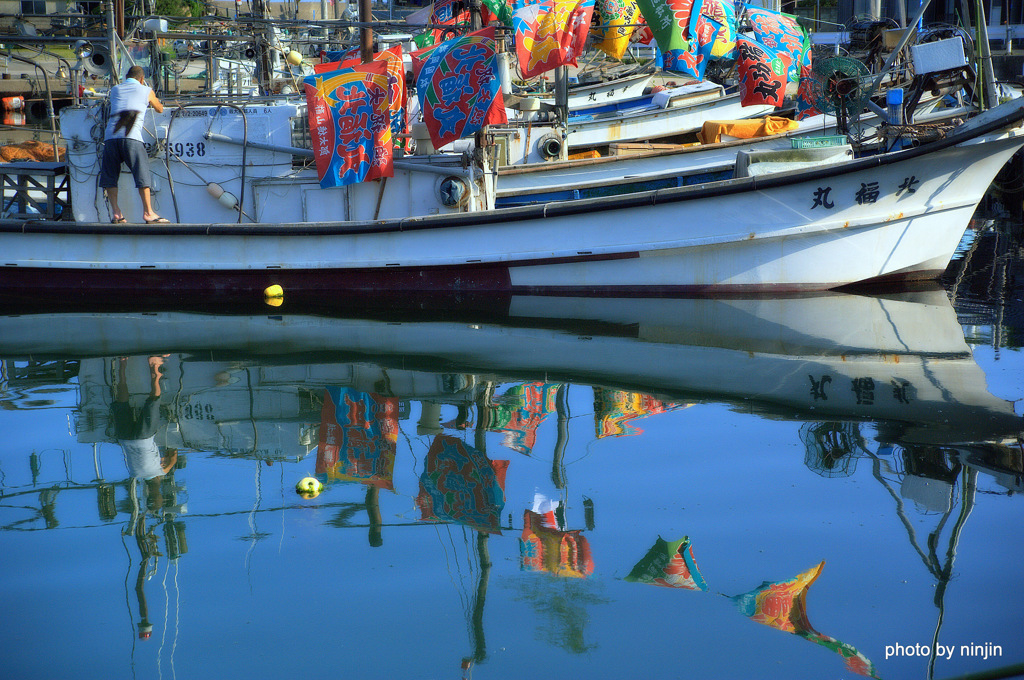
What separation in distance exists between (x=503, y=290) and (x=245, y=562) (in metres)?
5.79

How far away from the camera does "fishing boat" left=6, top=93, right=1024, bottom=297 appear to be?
8.30m

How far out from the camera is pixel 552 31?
358 inches

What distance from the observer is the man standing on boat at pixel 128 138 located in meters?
8.65

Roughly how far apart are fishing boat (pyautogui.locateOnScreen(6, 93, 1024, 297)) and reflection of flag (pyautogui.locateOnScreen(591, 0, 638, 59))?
3.97 m

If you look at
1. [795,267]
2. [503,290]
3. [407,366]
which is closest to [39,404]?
[407,366]

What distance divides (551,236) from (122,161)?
426 cm

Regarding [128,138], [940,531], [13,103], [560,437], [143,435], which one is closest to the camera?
[940,531]

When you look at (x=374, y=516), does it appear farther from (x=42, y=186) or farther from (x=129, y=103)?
(x=42, y=186)

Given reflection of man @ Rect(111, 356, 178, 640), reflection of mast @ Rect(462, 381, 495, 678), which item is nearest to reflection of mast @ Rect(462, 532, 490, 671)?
reflection of mast @ Rect(462, 381, 495, 678)

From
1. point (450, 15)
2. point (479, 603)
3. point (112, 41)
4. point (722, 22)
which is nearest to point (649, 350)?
point (479, 603)

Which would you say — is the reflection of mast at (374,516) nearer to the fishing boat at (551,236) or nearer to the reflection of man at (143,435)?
the reflection of man at (143,435)

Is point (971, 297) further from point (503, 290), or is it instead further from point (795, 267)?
point (503, 290)

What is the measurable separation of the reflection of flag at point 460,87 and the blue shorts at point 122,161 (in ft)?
9.19

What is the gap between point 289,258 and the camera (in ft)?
30.3
